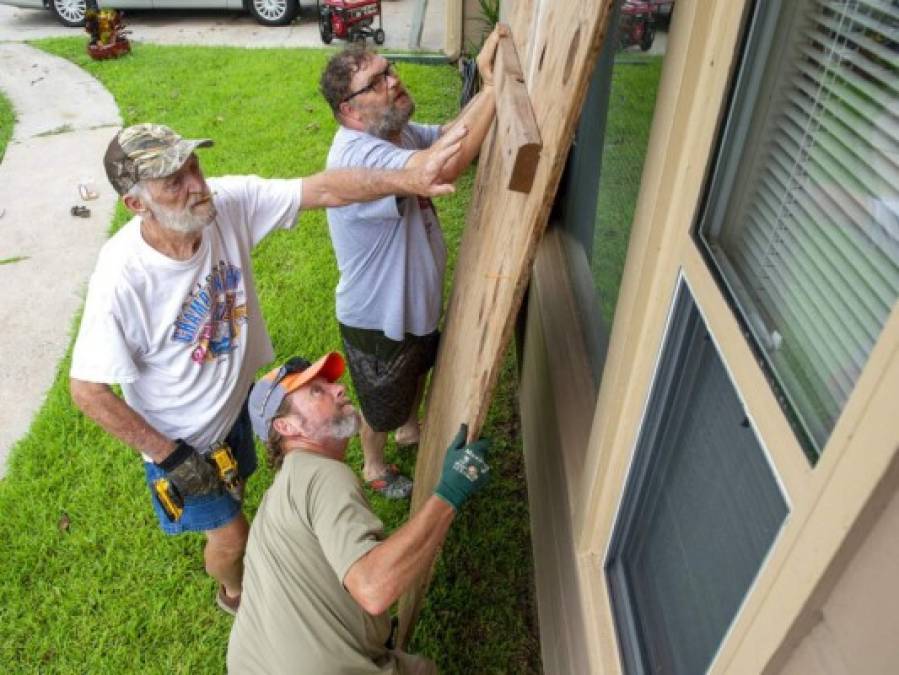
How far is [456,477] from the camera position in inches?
76.2

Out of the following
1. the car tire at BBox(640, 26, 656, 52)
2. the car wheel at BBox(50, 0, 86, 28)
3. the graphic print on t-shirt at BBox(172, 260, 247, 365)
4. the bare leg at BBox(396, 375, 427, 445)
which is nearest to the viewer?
the car tire at BBox(640, 26, 656, 52)

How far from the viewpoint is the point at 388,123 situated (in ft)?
8.75

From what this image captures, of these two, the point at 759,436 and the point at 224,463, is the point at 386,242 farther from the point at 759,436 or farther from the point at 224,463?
the point at 759,436

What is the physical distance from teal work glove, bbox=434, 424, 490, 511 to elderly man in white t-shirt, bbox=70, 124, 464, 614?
756 mm

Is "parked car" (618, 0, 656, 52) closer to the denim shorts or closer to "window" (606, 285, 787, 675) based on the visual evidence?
"window" (606, 285, 787, 675)

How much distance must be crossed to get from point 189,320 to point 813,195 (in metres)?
2.06

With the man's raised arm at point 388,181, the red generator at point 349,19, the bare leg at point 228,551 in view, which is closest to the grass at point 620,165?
the man's raised arm at point 388,181

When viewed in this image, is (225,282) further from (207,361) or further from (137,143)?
(137,143)

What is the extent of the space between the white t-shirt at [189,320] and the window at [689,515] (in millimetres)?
1579

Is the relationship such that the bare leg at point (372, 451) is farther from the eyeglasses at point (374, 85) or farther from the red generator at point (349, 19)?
the red generator at point (349, 19)

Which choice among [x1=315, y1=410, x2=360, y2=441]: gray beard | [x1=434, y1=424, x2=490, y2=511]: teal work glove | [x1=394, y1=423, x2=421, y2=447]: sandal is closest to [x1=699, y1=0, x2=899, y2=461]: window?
[x1=434, y1=424, x2=490, y2=511]: teal work glove

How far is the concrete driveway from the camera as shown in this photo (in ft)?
35.2

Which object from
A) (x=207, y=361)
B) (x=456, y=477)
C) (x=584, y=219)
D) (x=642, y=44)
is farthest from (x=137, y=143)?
(x=584, y=219)

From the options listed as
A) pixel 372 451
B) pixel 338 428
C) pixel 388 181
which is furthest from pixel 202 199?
pixel 372 451
